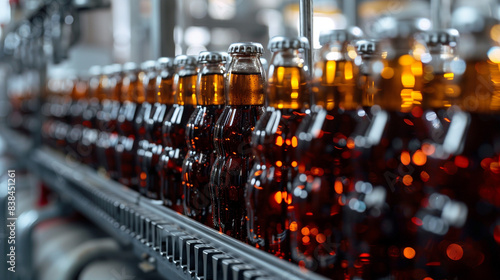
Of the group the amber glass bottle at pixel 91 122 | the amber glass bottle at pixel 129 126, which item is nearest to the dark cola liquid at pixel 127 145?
the amber glass bottle at pixel 129 126

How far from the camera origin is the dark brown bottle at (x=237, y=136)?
0.78 m

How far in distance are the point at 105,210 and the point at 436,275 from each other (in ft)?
2.95

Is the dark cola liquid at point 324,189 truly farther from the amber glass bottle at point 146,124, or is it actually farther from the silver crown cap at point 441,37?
the amber glass bottle at point 146,124

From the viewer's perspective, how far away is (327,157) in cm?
63

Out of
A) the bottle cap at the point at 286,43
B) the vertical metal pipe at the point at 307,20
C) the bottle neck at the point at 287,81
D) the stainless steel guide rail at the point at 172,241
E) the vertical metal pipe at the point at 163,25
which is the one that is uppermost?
the vertical metal pipe at the point at 163,25

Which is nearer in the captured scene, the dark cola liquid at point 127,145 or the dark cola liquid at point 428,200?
the dark cola liquid at point 428,200

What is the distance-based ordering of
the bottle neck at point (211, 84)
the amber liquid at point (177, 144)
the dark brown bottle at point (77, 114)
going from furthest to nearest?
the dark brown bottle at point (77, 114), the amber liquid at point (177, 144), the bottle neck at point (211, 84)

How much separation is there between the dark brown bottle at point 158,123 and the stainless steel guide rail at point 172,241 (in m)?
0.04

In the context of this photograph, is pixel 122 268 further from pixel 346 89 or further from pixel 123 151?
pixel 346 89

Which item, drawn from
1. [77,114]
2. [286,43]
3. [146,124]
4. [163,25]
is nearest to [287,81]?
[286,43]

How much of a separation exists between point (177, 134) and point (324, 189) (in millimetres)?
443

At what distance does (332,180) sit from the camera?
621 millimetres

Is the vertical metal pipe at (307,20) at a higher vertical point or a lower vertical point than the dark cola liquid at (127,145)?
higher

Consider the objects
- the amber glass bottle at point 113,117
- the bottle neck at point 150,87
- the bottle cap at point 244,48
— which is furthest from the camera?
the amber glass bottle at point 113,117
